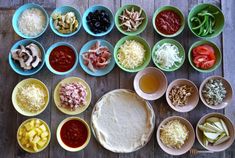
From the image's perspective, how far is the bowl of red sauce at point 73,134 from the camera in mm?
2607

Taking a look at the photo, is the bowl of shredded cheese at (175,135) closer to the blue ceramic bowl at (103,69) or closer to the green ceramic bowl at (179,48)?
the green ceramic bowl at (179,48)

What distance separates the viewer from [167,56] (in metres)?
2.63

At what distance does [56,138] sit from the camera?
267cm

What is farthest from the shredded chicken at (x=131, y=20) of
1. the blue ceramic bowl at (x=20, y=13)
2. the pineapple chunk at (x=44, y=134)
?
the pineapple chunk at (x=44, y=134)

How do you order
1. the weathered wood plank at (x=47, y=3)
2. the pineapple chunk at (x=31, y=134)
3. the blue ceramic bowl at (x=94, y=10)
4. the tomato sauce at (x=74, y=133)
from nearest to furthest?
1. the pineapple chunk at (x=31, y=134)
2. the tomato sauce at (x=74, y=133)
3. the blue ceramic bowl at (x=94, y=10)
4. the weathered wood plank at (x=47, y=3)

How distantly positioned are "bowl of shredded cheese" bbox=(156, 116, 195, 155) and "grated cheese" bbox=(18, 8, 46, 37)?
1.27 meters

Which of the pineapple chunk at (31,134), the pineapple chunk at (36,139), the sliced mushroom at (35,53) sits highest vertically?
the sliced mushroom at (35,53)

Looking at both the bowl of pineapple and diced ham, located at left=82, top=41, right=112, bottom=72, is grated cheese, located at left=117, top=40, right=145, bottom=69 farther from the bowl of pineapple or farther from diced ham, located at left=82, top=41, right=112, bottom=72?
the bowl of pineapple

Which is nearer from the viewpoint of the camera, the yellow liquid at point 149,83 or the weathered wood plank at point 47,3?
the yellow liquid at point 149,83

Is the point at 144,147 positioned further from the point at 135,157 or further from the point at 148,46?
the point at 148,46

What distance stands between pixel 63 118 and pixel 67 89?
0.26 m

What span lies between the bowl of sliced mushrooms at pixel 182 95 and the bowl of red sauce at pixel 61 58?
81 cm

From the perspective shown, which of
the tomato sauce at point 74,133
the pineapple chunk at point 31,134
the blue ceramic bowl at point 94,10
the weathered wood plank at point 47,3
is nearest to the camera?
the pineapple chunk at point 31,134

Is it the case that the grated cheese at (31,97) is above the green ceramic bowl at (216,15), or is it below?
below
